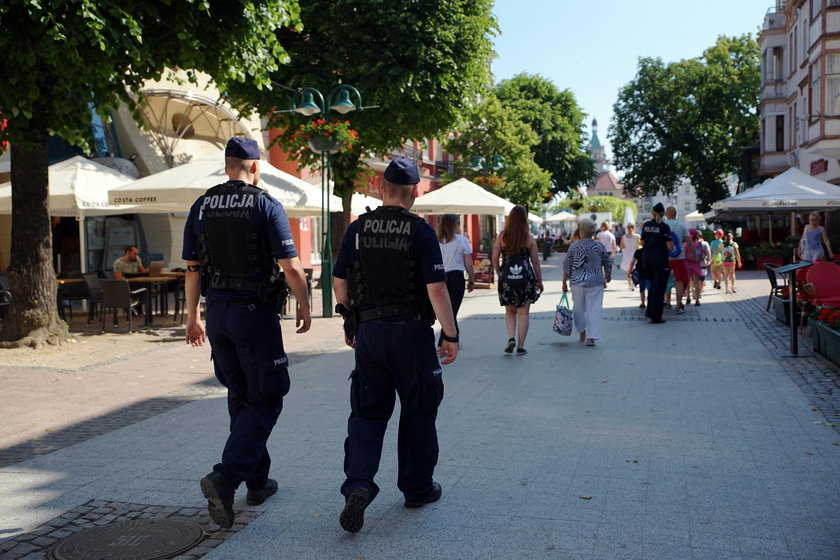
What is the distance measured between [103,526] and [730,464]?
3632mm

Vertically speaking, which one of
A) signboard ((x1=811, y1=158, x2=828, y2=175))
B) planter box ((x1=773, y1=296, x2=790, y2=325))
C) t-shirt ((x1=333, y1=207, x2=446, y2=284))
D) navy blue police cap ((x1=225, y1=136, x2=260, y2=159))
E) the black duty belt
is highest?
signboard ((x1=811, y1=158, x2=828, y2=175))

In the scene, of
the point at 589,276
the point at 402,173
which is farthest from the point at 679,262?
the point at 402,173

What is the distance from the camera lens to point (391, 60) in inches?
800

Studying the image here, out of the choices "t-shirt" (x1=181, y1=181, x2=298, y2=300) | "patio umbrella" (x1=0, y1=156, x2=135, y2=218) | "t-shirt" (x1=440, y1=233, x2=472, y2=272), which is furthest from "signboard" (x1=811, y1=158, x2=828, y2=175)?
"t-shirt" (x1=181, y1=181, x2=298, y2=300)

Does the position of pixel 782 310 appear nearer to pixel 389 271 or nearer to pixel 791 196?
pixel 791 196

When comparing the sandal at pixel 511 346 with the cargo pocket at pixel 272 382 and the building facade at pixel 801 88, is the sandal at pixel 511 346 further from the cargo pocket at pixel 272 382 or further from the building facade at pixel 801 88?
the building facade at pixel 801 88

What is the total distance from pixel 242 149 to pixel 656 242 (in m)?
10.8

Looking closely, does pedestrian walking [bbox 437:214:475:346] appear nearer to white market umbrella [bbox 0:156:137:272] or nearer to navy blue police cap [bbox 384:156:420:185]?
white market umbrella [bbox 0:156:137:272]

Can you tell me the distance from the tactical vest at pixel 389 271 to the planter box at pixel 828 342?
20.4 ft

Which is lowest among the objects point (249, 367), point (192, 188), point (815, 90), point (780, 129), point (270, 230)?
point (249, 367)

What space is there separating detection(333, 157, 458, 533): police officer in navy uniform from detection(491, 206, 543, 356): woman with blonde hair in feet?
20.0

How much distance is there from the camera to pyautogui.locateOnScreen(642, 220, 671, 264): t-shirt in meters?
14.1

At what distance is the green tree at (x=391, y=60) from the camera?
20.2m

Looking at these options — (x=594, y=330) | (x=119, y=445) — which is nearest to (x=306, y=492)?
(x=119, y=445)
